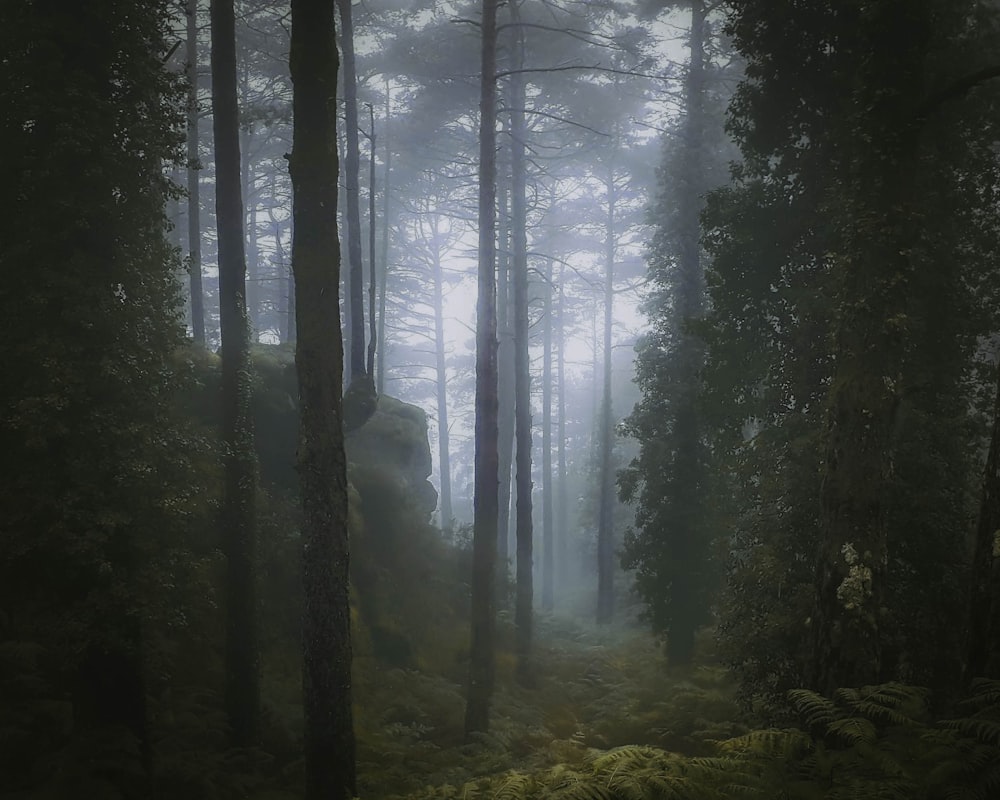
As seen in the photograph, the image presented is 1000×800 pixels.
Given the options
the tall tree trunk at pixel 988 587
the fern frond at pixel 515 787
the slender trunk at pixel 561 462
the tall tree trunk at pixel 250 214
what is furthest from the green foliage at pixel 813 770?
the slender trunk at pixel 561 462

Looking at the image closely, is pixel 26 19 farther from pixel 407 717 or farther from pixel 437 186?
pixel 437 186

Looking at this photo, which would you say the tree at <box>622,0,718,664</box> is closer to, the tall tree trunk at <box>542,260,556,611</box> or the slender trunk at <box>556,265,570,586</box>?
the tall tree trunk at <box>542,260,556,611</box>

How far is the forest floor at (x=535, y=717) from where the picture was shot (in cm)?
965

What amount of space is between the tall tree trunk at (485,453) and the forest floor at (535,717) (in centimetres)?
94

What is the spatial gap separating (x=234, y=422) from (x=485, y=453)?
480 cm

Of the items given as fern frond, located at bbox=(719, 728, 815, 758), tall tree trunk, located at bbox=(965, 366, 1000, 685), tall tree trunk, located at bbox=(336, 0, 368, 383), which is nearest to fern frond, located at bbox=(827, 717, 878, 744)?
fern frond, located at bbox=(719, 728, 815, 758)

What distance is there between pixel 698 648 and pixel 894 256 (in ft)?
40.8

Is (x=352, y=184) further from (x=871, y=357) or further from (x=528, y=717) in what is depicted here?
(x=871, y=357)

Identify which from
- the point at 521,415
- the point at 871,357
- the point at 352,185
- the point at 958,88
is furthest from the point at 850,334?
the point at 352,185

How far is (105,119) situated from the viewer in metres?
7.84

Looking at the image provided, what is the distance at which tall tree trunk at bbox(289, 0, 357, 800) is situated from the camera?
259 inches

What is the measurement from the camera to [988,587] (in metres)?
5.52

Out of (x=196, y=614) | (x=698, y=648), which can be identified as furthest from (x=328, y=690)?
(x=698, y=648)

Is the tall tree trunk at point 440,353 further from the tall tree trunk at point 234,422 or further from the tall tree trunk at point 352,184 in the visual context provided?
the tall tree trunk at point 234,422
